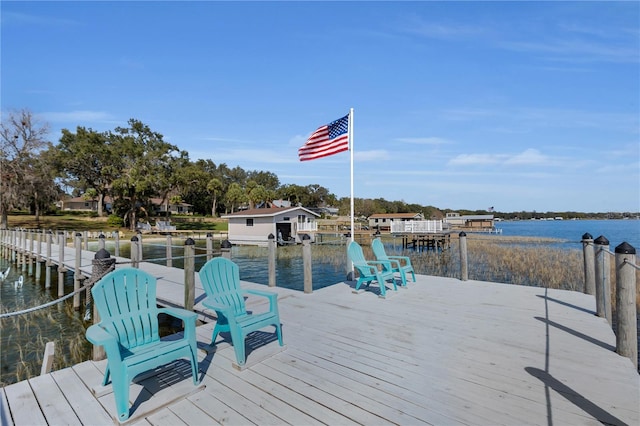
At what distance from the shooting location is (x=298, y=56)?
542 inches

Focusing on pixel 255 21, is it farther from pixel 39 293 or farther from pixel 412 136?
pixel 412 136

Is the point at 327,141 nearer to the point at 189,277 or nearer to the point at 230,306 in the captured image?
the point at 189,277

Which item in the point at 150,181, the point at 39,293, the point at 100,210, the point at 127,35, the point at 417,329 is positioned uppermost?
the point at 127,35

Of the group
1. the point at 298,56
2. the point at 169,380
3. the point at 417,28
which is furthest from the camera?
the point at 298,56

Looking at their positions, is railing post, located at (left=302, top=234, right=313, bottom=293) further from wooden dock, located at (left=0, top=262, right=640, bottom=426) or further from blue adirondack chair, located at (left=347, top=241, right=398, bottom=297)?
wooden dock, located at (left=0, top=262, right=640, bottom=426)

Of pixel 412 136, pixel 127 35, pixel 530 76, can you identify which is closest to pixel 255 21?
pixel 127 35

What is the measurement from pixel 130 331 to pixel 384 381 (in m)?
2.19

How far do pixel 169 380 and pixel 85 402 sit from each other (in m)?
0.59

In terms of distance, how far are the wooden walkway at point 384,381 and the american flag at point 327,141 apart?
4.43 meters

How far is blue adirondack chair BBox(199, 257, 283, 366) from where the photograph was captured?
2.93m

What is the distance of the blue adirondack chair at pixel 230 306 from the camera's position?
9.62ft

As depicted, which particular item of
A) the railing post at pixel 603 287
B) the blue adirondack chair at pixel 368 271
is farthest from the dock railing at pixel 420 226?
the railing post at pixel 603 287

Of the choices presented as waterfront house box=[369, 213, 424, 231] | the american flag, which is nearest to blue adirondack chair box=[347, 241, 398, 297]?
the american flag

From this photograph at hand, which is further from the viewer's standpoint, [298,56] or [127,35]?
[298,56]
